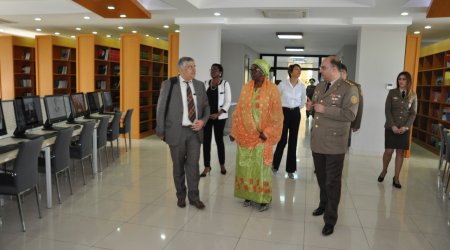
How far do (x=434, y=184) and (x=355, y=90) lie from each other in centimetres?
306

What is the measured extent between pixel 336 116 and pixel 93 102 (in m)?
4.99

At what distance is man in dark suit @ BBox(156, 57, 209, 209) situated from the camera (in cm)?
393

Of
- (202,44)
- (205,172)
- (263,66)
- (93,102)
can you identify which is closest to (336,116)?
(263,66)

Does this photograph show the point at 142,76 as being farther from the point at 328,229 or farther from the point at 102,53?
the point at 328,229

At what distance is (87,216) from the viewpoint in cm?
386

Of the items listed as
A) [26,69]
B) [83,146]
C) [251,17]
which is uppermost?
[251,17]

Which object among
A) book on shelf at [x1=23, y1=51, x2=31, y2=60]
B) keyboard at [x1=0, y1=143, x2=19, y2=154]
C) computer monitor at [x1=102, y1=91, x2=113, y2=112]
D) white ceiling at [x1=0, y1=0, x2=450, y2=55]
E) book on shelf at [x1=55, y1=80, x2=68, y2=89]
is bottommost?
keyboard at [x1=0, y1=143, x2=19, y2=154]

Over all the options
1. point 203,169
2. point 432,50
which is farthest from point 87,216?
point 432,50

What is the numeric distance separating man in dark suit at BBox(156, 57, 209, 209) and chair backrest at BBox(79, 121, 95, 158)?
150 centimetres

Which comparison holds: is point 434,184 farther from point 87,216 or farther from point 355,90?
point 87,216

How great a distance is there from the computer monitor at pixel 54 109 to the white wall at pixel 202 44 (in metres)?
3.29

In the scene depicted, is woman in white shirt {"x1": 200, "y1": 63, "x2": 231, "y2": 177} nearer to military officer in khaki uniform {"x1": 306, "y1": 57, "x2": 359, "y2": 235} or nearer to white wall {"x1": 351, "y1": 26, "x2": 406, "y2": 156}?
military officer in khaki uniform {"x1": 306, "y1": 57, "x2": 359, "y2": 235}

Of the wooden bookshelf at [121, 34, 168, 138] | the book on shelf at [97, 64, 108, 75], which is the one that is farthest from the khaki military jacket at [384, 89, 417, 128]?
the book on shelf at [97, 64, 108, 75]

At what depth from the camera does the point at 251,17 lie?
7.91m
